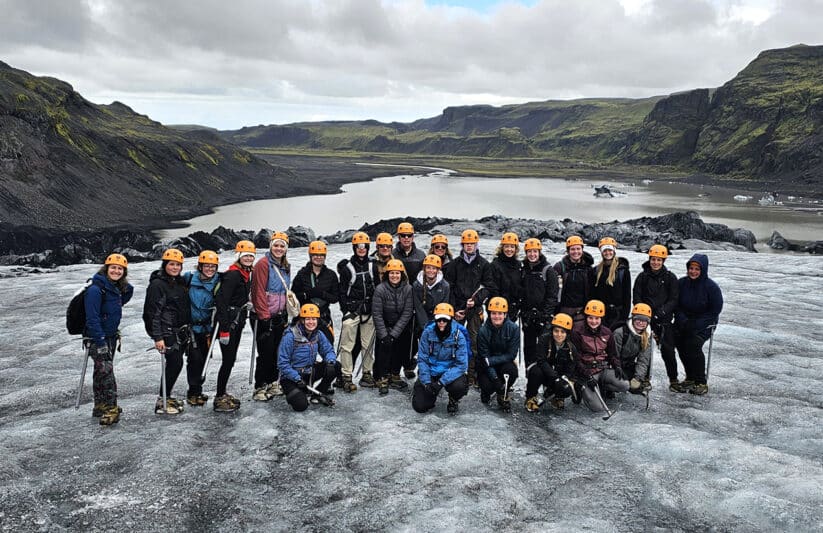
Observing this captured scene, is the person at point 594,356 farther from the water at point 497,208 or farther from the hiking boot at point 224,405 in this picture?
the water at point 497,208

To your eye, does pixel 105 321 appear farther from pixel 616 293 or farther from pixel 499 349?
pixel 616 293

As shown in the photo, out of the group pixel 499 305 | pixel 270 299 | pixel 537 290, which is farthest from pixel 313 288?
pixel 537 290

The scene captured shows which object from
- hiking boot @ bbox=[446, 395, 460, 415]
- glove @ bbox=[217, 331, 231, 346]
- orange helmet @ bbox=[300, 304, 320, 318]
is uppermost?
orange helmet @ bbox=[300, 304, 320, 318]

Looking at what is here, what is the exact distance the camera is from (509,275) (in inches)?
399

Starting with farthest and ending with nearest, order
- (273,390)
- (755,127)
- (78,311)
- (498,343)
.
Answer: (755,127), (273,390), (498,343), (78,311)

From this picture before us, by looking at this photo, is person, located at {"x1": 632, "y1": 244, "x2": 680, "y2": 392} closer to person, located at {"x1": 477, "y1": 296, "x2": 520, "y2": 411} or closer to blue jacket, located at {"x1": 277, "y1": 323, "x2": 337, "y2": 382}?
A: person, located at {"x1": 477, "y1": 296, "x2": 520, "y2": 411}

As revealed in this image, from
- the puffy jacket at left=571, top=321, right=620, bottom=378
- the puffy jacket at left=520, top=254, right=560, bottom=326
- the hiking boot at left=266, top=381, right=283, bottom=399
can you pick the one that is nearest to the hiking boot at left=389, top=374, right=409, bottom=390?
the hiking boot at left=266, top=381, right=283, bottom=399

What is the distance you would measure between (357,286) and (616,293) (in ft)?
15.0

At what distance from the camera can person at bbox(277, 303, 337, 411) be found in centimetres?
895

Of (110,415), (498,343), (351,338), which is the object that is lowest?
(110,415)

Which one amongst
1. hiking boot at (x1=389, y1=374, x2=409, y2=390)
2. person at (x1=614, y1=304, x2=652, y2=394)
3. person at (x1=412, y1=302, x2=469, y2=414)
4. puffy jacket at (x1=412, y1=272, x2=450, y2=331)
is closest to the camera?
person at (x1=412, y1=302, x2=469, y2=414)

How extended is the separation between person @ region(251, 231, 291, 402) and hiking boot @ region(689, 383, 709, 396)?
294 inches

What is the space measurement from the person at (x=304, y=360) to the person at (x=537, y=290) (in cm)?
357

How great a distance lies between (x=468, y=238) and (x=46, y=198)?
52175 millimetres
